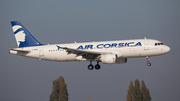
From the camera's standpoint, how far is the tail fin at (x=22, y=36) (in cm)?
6025

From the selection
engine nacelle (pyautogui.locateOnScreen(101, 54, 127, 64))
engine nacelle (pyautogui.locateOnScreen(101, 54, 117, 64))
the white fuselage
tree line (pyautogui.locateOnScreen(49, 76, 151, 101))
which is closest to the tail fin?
the white fuselage

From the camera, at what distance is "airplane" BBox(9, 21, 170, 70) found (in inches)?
2088

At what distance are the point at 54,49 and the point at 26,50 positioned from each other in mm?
5523

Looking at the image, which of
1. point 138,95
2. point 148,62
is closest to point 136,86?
point 138,95

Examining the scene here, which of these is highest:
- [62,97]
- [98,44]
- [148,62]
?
[98,44]

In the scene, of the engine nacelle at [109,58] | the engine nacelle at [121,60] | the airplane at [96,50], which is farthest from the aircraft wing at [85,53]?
the engine nacelle at [121,60]

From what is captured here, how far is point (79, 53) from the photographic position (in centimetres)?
5409

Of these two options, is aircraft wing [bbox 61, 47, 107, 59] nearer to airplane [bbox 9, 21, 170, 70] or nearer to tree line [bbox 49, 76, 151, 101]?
airplane [bbox 9, 21, 170, 70]

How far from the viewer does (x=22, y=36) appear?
6125cm

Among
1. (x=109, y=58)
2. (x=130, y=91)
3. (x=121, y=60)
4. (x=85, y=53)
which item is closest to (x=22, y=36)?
(x=85, y=53)

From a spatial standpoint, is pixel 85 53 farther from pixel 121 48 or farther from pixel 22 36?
pixel 22 36

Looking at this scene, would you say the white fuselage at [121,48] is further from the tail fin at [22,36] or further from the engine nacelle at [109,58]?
the tail fin at [22,36]

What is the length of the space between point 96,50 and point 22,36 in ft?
52.7

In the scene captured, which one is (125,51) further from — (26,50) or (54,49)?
(26,50)
